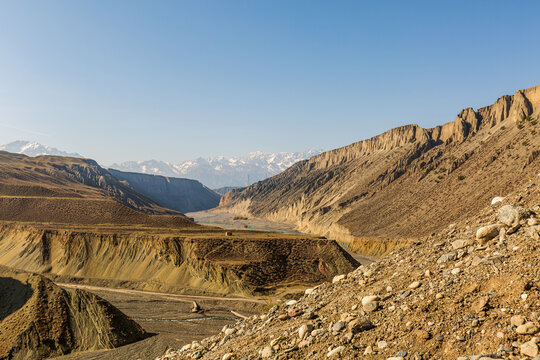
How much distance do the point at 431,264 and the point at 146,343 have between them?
95.8 feet

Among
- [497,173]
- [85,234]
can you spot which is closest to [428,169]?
[497,173]

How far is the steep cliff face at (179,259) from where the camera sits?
5109cm

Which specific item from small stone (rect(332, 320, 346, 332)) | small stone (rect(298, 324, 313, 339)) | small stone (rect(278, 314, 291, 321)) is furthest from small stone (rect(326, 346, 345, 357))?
small stone (rect(278, 314, 291, 321))

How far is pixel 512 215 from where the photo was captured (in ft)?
30.5

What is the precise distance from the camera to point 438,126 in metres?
130

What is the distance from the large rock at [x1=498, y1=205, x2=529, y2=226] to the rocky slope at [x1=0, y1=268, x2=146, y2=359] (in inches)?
1256

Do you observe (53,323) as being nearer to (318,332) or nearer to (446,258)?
(318,332)

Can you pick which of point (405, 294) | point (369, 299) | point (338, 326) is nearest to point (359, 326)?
point (338, 326)

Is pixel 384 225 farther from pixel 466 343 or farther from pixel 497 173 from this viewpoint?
pixel 466 343

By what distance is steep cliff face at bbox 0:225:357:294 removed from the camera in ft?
168

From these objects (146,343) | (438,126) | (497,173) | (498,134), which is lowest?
(146,343)

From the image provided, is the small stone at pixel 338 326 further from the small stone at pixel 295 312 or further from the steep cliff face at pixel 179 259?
the steep cliff face at pixel 179 259

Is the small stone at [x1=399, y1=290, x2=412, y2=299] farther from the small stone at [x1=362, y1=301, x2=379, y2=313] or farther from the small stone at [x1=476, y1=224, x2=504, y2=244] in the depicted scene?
the small stone at [x1=476, y1=224, x2=504, y2=244]

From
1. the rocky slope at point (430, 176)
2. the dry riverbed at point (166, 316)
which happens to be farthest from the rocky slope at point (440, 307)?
the rocky slope at point (430, 176)
